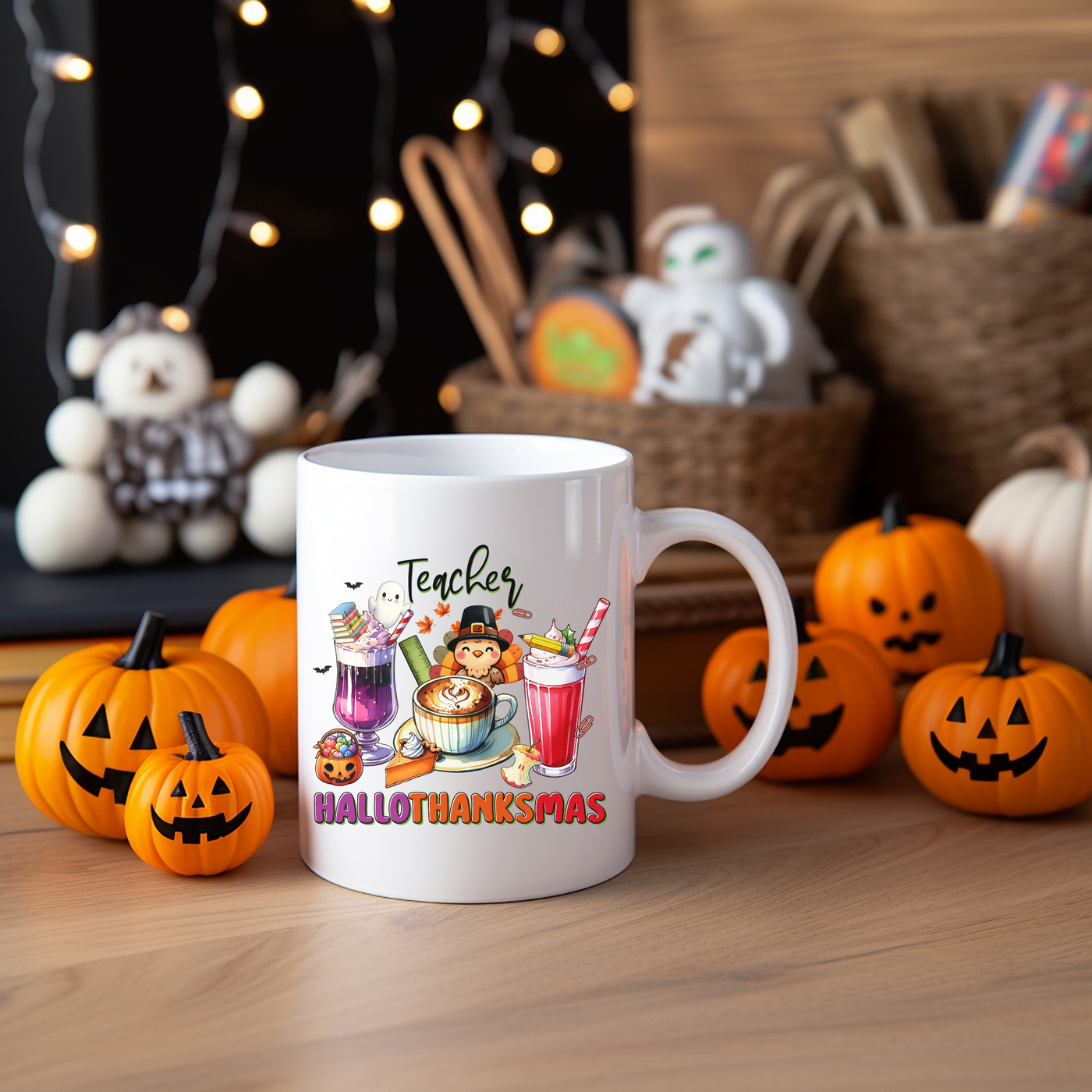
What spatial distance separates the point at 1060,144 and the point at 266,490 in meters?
0.66

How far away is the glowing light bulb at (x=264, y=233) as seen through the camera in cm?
101

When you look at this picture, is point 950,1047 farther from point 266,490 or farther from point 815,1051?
point 266,490

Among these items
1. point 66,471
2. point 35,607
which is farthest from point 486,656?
point 66,471

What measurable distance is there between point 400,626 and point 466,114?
700 mm

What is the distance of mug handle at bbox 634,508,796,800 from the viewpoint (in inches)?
22.2

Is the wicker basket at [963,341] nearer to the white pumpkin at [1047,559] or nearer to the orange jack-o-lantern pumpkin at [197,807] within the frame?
the white pumpkin at [1047,559]

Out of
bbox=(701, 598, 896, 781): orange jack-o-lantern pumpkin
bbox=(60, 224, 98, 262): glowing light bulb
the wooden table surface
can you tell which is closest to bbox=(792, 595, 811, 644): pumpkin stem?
bbox=(701, 598, 896, 781): orange jack-o-lantern pumpkin

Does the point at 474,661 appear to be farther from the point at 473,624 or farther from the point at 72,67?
the point at 72,67

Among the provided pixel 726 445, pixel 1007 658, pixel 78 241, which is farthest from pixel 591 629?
pixel 78 241

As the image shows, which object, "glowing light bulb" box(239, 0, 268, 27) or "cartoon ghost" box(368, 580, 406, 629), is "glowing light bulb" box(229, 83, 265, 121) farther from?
"cartoon ghost" box(368, 580, 406, 629)

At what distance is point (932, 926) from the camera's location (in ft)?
1.73

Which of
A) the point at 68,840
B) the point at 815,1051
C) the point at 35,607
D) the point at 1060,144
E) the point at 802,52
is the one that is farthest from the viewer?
the point at 802,52

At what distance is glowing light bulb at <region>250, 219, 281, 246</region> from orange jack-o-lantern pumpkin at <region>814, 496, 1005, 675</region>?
53cm

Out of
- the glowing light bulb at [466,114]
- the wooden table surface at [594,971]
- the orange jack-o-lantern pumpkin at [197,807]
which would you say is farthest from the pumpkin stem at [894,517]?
the glowing light bulb at [466,114]
